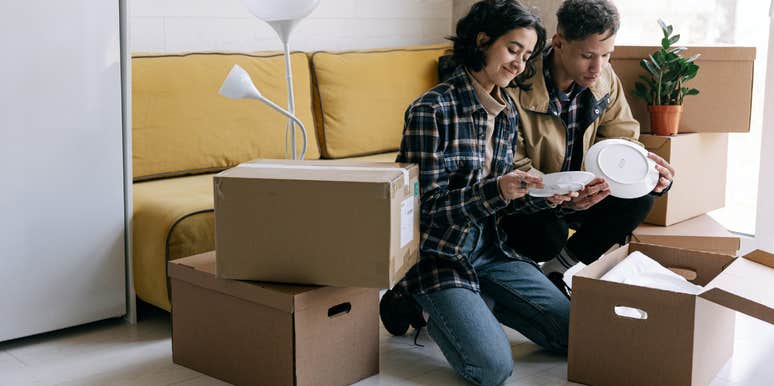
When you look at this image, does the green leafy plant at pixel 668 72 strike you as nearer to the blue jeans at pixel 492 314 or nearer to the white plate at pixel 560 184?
the blue jeans at pixel 492 314

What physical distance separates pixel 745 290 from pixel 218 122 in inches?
68.7

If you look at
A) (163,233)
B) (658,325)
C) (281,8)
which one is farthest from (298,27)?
(658,325)

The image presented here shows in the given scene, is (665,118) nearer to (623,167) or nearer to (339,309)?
(623,167)

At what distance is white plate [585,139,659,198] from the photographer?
2369mm

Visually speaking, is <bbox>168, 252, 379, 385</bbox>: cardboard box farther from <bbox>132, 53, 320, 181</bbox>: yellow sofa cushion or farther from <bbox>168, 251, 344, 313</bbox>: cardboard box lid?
<bbox>132, 53, 320, 181</bbox>: yellow sofa cushion

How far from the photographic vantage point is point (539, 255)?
2.52m

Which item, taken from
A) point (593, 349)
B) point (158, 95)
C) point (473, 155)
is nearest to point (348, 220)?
point (473, 155)

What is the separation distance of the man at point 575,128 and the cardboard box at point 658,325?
11.0 inches

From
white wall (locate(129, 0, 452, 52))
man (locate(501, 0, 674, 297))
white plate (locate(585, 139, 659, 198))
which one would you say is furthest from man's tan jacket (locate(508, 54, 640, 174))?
white wall (locate(129, 0, 452, 52))

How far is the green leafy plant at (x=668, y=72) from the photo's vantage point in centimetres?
295

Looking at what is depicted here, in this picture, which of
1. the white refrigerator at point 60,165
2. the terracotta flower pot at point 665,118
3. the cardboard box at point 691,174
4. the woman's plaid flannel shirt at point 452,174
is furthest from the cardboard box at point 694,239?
the white refrigerator at point 60,165

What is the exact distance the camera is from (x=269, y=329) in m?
2.06

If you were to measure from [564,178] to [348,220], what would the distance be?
533mm

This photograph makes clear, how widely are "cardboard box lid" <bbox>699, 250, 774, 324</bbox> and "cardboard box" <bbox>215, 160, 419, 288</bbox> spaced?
70 centimetres
